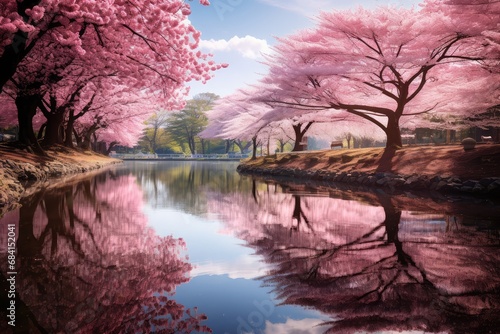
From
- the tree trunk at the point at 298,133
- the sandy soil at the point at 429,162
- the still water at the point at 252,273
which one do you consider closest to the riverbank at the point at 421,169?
the sandy soil at the point at 429,162

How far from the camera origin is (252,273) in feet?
13.8

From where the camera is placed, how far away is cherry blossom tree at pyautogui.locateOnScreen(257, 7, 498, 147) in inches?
615

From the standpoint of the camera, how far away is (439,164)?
47.1 ft

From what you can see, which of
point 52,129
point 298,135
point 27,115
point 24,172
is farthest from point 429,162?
point 52,129

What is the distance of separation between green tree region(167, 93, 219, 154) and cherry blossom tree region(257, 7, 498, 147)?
52606 millimetres

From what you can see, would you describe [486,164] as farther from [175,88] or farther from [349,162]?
[175,88]

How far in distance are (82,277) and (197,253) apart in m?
1.58

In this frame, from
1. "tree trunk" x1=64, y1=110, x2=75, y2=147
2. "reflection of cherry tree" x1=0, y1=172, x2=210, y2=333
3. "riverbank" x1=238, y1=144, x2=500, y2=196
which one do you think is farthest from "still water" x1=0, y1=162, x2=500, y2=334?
"tree trunk" x1=64, y1=110, x2=75, y2=147

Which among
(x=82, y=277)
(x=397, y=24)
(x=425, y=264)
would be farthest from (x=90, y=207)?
(x=397, y=24)

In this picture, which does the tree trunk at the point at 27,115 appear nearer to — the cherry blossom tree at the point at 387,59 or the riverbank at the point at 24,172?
the riverbank at the point at 24,172

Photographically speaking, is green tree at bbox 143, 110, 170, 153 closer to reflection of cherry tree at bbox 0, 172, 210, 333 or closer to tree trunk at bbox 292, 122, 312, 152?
tree trunk at bbox 292, 122, 312, 152

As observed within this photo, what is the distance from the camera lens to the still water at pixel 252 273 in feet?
9.71

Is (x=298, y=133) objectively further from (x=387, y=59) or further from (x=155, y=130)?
(x=155, y=130)

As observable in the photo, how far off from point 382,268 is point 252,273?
1.48 metres
